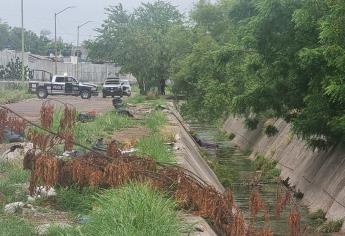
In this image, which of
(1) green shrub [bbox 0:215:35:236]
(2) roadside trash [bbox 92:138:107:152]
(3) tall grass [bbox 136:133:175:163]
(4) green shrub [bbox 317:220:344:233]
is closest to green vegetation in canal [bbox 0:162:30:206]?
(1) green shrub [bbox 0:215:35:236]

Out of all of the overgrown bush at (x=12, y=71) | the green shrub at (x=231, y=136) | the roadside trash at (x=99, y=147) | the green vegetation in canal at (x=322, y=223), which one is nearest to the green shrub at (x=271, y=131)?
the green vegetation in canal at (x=322, y=223)

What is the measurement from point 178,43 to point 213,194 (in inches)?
1741

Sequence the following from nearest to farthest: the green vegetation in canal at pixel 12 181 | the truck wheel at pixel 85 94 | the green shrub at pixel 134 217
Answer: the green shrub at pixel 134 217 → the green vegetation in canal at pixel 12 181 → the truck wheel at pixel 85 94

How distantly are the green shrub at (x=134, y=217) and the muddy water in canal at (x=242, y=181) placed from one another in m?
7.69

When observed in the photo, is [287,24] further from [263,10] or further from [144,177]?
[144,177]

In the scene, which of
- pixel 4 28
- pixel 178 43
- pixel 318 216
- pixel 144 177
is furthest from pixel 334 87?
pixel 4 28

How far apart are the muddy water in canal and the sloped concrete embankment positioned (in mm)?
769

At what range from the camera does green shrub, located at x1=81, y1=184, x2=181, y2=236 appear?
8.06 meters

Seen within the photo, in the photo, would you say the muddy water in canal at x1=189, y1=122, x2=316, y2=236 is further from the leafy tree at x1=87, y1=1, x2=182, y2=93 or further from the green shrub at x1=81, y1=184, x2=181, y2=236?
the leafy tree at x1=87, y1=1, x2=182, y2=93

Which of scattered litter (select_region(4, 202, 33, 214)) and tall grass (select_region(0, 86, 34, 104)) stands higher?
scattered litter (select_region(4, 202, 33, 214))

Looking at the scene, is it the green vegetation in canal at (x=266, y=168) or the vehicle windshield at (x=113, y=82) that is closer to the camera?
the green vegetation in canal at (x=266, y=168)

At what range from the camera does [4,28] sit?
12231 centimetres

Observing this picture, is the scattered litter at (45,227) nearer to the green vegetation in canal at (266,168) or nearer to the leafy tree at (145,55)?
the green vegetation in canal at (266,168)

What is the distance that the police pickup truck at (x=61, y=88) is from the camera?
5528 centimetres
